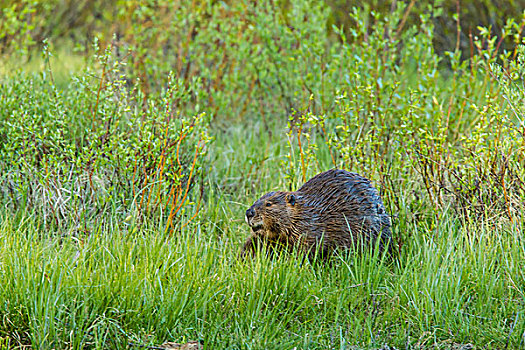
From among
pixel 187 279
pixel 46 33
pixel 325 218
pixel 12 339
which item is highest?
pixel 46 33

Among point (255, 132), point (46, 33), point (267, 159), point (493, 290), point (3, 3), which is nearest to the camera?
point (493, 290)

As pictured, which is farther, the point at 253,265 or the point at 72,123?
the point at 72,123

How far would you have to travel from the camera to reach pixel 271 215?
3.54m

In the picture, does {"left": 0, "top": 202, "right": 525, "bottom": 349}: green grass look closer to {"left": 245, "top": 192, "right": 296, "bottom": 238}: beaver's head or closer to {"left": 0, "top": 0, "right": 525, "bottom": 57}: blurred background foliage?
{"left": 245, "top": 192, "right": 296, "bottom": 238}: beaver's head

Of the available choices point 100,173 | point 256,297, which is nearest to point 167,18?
point 100,173

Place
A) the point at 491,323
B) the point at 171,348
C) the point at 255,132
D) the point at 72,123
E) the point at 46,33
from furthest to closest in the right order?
the point at 46,33, the point at 255,132, the point at 72,123, the point at 491,323, the point at 171,348

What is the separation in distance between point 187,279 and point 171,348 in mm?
420

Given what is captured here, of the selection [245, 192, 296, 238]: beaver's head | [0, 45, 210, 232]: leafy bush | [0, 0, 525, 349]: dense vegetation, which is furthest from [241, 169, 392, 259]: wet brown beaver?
[0, 45, 210, 232]: leafy bush

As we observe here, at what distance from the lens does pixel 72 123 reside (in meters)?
4.63

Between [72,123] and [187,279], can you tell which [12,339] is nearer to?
[187,279]

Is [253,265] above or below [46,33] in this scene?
below

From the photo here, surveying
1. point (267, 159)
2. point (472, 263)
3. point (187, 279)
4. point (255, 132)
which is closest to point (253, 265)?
point (187, 279)

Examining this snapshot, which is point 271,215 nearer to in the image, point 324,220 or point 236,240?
point 324,220

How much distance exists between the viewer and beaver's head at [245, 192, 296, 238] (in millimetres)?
3544
